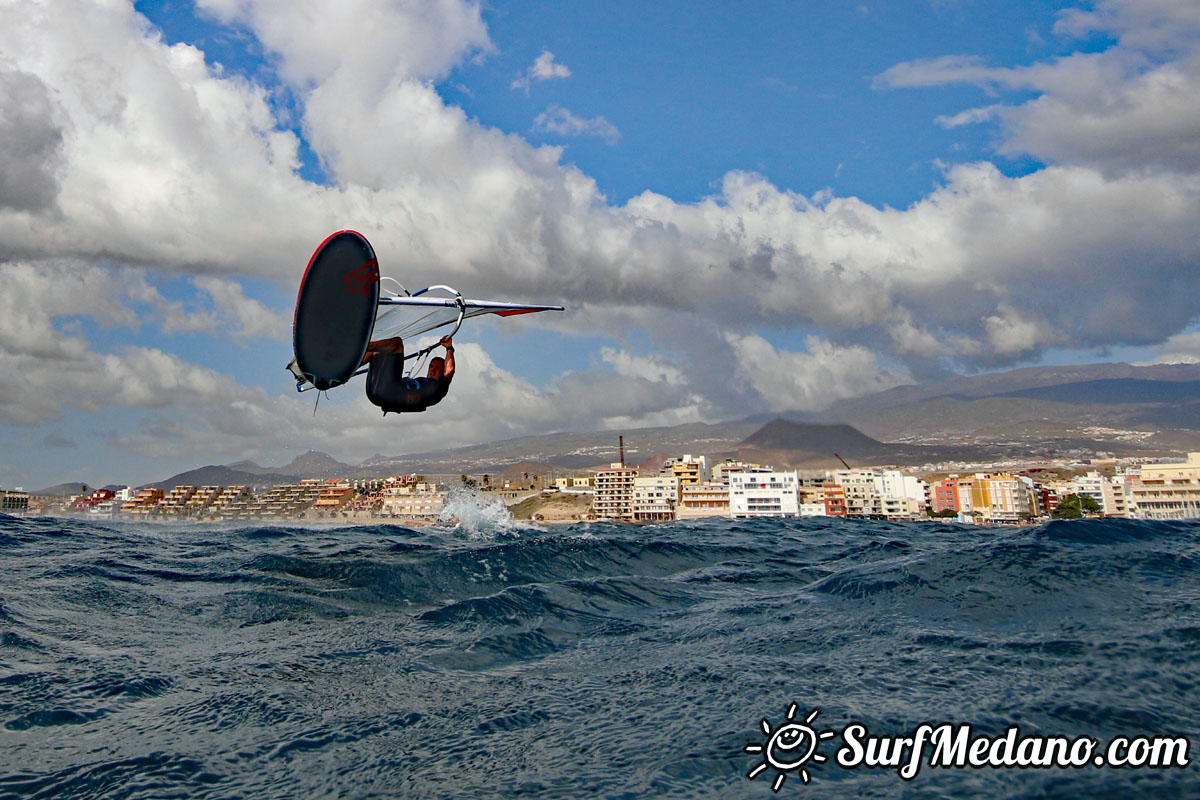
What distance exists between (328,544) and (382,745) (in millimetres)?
13841

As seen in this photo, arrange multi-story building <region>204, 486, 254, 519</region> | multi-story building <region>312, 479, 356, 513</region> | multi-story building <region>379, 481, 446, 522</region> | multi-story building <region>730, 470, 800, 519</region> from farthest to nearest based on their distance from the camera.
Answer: multi-story building <region>312, 479, 356, 513</region>
multi-story building <region>204, 486, 254, 519</region>
multi-story building <region>379, 481, 446, 522</region>
multi-story building <region>730, 470, 800, 519</region>

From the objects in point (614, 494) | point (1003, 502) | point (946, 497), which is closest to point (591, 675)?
point (1003, 502)

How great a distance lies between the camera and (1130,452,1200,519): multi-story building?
71062 millimetres

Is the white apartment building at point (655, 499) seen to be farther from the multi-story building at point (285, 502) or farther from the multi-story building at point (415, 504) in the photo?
the multi-story building at point (285, 502)

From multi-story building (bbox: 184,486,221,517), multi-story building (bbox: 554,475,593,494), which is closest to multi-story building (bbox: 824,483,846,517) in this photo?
multi-story building (bbox: 554,475,593,494)

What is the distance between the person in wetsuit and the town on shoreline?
59938 millimetres

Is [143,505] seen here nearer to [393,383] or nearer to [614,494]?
[614,494]

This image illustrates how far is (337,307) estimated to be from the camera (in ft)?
37.3

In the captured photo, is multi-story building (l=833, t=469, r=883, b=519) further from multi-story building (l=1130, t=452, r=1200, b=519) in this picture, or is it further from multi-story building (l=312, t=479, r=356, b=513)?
multi-story building (l=312, t=479, r=356, b=513)

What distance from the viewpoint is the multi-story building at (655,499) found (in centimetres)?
13062

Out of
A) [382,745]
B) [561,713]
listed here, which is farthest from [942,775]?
[382,745]

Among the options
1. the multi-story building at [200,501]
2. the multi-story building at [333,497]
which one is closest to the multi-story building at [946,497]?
the multi-story building at [333,497]

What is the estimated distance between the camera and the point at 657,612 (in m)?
8.98

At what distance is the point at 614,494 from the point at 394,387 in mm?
136877
